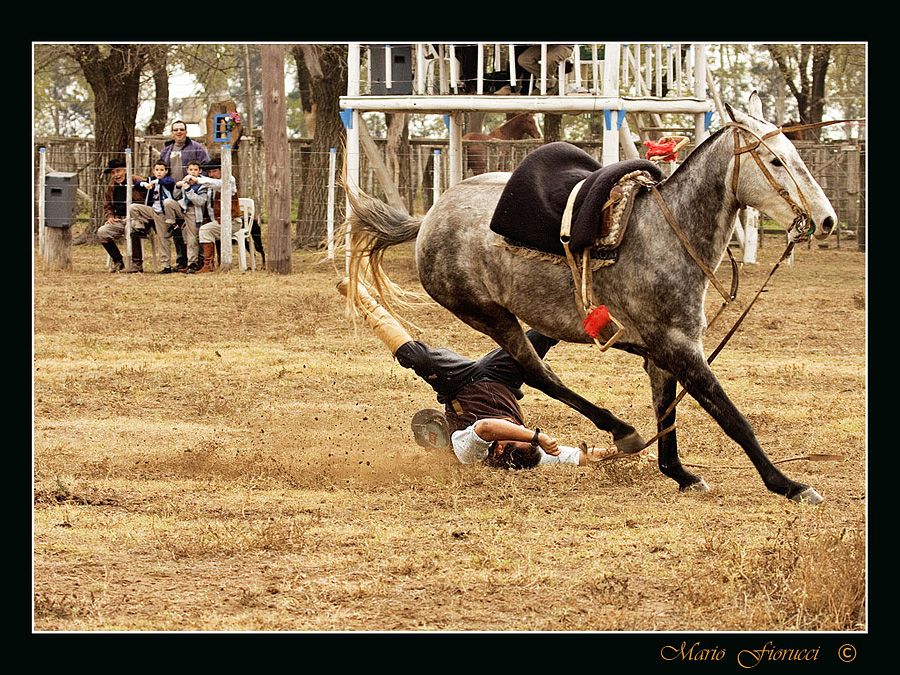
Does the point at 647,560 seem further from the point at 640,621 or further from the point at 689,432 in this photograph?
the point at 689,432

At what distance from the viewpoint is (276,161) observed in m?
17.6

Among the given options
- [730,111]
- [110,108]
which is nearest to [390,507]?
[730,111]

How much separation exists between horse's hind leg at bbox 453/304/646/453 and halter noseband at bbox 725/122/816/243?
1.47 meters

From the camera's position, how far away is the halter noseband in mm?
5500

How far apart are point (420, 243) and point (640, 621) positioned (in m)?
3.22

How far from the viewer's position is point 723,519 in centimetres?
576

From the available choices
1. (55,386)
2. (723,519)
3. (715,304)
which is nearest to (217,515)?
(723,519)

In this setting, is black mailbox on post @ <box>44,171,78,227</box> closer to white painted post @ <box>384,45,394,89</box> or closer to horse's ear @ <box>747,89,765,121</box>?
white painted post @ <box>384,45,394,89</box>

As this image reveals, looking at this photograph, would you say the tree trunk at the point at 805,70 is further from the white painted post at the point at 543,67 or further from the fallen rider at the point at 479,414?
the fallen rider at the point at 479,414

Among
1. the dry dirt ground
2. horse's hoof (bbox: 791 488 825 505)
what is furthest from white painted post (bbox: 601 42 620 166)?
horse's hoof (bbox: 791 488 825 505)

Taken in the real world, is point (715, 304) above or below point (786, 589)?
above

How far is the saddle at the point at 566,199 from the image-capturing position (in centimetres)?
601

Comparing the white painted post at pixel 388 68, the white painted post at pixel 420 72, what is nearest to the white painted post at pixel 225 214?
the white painted post at pixel 388 68

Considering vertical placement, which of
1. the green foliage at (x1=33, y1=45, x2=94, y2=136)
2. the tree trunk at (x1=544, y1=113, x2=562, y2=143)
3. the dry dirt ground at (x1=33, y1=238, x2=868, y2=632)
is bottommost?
the dry dirt ground at (x1=33, y1=238, x2=868, y2=632)
